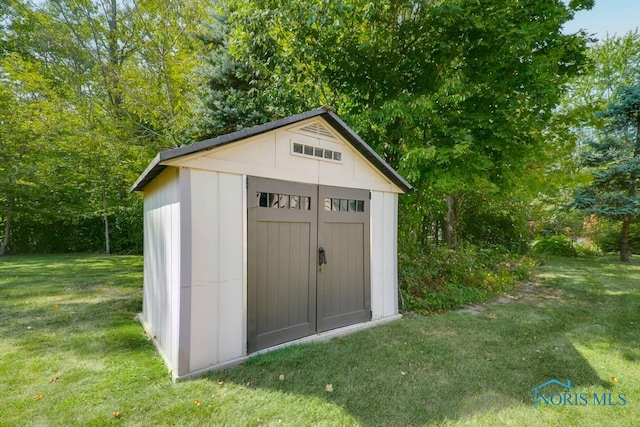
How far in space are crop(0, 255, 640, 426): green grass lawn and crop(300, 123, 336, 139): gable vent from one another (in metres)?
2.69

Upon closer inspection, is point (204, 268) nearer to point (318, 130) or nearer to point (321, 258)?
point (321, 258)

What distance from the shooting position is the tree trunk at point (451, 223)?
9402mm

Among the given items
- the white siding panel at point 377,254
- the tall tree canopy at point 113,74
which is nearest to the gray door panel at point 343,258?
the white siding panel at point 377,254

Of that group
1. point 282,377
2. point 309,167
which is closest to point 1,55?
point 309,167

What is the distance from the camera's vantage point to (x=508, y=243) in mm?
11297

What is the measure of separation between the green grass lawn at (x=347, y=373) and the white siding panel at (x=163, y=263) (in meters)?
0.26

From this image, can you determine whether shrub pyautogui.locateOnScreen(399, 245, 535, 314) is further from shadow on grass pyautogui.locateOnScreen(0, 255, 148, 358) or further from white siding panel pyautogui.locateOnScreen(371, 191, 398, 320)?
shadow on grass pyautogui.locateOnScreen(0, 255, 148, 358)

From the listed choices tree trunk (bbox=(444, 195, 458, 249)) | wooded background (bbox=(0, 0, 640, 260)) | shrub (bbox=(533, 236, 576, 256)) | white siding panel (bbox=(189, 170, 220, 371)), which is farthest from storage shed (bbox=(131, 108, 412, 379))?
shrub (bbox=(533, 236, 576, 256))

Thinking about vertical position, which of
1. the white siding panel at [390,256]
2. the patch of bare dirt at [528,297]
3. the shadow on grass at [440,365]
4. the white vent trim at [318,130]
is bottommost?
the patch of bare dirt at [528,297]

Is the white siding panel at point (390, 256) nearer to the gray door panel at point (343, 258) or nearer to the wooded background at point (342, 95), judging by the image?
the gray door panel at point (343, 258)

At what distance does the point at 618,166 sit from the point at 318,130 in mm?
11852

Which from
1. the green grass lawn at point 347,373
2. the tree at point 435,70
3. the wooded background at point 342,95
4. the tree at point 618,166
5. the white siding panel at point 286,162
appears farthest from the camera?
the tree at point 618,166

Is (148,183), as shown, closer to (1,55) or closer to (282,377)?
(282,377)

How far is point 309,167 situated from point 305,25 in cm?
371
